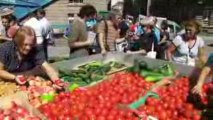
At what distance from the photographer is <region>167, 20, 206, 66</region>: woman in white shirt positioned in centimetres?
736

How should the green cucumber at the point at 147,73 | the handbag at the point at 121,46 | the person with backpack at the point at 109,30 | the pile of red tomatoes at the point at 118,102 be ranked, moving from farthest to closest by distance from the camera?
the handbag at the point at 121,46 → the person with backpack at the point at 109,30 → the green cucumber at the point at 147,73 → the pile of red tomatoes at the point at 118,102

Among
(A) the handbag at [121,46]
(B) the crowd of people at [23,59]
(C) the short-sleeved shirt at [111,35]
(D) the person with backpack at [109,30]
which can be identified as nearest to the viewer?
(B) the crowd of people at [23,59]

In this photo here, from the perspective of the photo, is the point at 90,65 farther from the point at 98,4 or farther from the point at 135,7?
the point at 135,7

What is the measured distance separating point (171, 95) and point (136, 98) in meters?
0.51

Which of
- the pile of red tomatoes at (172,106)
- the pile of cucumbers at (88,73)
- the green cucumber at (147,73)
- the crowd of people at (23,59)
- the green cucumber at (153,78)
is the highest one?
the crowd of people at (23,59)

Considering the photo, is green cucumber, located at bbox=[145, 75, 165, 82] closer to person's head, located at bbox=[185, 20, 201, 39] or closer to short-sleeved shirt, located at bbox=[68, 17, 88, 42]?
person's head, located at bbox=[185, 20, 201, 39]

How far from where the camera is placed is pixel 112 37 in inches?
364

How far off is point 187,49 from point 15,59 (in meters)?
2.72

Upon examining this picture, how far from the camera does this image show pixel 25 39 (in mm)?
5473

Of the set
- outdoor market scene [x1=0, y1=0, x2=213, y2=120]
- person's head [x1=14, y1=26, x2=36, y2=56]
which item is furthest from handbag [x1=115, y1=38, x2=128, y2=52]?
person's head [x1=14, y1=26, x2=36, y2=56]

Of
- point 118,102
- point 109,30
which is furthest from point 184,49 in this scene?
point 109,30

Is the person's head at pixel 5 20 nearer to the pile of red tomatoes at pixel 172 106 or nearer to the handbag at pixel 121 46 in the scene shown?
the handbag at pixel 121 46

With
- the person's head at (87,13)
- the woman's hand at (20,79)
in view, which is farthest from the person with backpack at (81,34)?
the woman's hand at (20,79)

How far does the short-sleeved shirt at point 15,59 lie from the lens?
5.84 m
